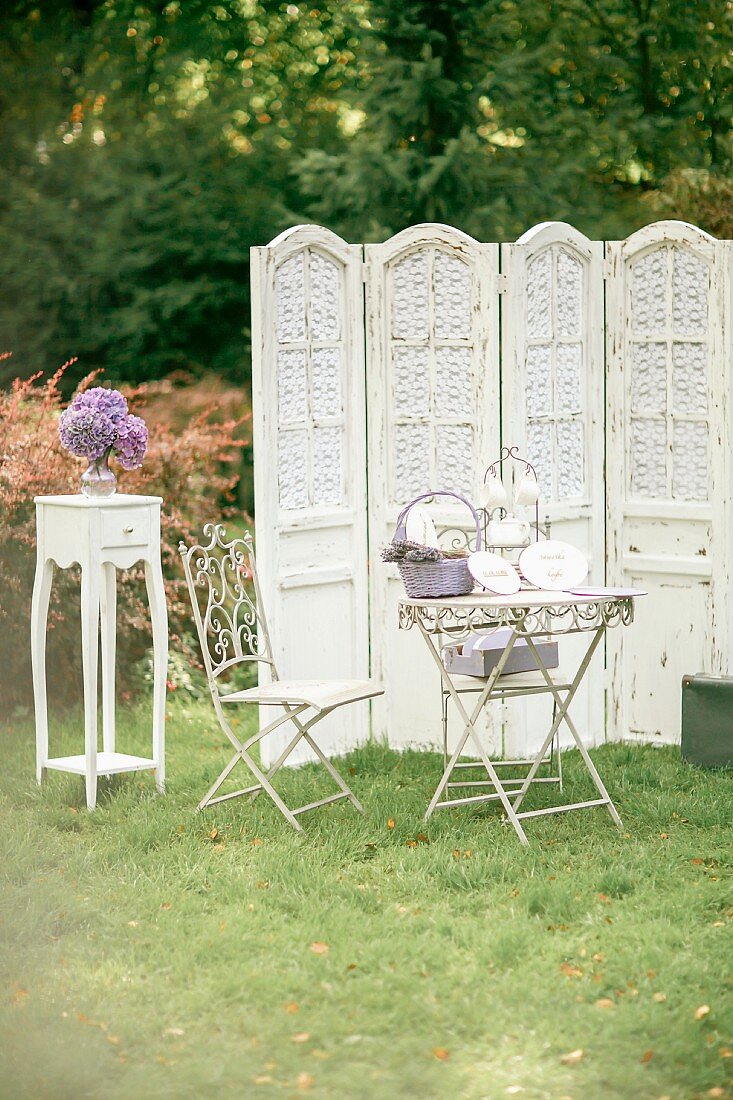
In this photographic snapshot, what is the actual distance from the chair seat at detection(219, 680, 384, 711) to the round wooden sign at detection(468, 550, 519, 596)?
1.97ft

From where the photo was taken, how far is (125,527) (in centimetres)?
542

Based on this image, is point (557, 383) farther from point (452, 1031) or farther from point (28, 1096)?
point (28, 1096)

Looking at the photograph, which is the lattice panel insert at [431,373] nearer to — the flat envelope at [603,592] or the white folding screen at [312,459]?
the white folding screen at [312,459]

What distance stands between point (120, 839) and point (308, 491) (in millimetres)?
1725

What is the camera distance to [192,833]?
16.5 feet

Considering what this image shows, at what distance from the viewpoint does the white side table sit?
5.33 m

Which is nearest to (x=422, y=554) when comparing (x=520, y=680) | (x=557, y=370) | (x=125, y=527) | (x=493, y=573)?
(x=493, y=573)

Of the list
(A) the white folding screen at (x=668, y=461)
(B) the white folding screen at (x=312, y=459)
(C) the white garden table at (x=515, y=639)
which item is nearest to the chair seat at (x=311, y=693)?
(C) the white garden table at (x=515, y=639)

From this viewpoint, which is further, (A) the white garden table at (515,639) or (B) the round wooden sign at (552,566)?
A: (B) the round wooden sign at (552,566)

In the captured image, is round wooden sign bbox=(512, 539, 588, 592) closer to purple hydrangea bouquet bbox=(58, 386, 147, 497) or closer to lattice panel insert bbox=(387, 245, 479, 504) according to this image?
lattice panel insert bbox=(387, 245, 479, 504)

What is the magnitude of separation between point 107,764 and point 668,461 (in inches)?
108

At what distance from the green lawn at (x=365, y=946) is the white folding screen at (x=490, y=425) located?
2.29ft

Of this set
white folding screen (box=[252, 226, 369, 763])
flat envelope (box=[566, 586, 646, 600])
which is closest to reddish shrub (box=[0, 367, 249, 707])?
white folding screen (box=[252, 226, 369, 763])

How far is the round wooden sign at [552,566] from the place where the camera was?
16.4 ft
